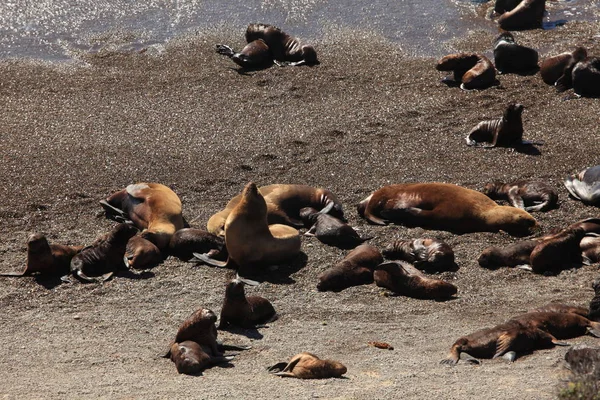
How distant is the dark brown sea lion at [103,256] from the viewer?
30.1 feet

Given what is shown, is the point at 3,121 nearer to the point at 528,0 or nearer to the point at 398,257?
the point at 398,257

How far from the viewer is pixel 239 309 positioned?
789 cm

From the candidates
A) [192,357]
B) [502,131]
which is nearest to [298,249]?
[192,357]

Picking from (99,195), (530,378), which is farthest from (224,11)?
(530,378)

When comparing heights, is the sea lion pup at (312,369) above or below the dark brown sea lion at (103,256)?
above

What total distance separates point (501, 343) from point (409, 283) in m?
1.61

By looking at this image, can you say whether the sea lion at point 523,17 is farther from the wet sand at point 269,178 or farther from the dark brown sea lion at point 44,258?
the dark brown sea lion at point 44,258

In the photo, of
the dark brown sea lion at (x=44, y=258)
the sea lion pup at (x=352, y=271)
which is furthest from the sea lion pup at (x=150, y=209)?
the sea lion pup at (x=352, y=271)

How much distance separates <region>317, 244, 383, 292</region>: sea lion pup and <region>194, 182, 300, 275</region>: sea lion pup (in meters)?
0.61

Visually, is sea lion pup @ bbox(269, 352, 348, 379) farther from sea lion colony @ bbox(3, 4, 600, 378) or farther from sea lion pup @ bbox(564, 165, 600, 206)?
sea lion pup @ bbox(564, 165, 600, 206)

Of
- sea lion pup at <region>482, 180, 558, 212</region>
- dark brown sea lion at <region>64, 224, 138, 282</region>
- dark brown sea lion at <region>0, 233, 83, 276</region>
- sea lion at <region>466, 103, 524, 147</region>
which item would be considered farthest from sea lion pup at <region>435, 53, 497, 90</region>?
dark brown sea lion at <region>0, 233, 83, 276</region>

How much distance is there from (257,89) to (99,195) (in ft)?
11.9

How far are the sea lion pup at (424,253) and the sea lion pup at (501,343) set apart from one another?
187 cm

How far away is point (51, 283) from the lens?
29.7 ft
